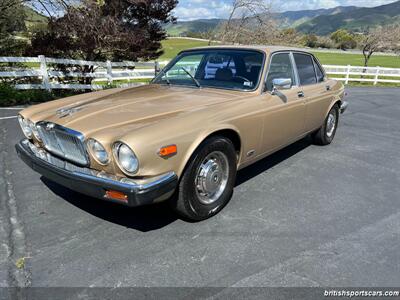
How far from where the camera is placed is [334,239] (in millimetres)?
3098

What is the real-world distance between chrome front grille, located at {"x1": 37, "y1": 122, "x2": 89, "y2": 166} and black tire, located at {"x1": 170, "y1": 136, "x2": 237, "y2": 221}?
2.89ft

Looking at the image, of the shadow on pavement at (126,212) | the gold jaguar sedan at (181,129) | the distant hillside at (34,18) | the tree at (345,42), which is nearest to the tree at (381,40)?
the distant hillside at (34,18)

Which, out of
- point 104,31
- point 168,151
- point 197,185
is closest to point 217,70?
point 197,185

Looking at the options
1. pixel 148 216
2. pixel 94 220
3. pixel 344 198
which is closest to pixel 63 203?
pixel 94 220

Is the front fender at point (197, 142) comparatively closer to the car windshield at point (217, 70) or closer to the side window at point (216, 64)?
the car windshield at point (217, 70)

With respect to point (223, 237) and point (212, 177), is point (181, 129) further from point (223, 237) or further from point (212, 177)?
point (223, 237)

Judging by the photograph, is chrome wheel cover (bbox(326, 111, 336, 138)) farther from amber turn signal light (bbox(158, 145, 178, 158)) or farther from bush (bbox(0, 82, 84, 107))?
bush (bbox(0, 82, 84, 107))

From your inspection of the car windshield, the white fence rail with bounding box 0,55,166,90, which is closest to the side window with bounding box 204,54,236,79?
the car windshield

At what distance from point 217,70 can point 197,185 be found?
167cm

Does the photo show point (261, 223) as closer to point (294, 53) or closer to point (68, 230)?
point (68, 230)

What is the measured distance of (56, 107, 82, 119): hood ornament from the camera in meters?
3.22

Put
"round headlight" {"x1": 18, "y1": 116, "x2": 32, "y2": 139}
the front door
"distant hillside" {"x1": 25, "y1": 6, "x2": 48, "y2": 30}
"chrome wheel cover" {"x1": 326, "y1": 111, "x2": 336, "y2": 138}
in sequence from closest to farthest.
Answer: "round headlight" {"x1": 18, "y1": 116, "x2": 32, "y2": 139}, the front door, "chrome wheel cover" {"x1": 326, "y1": 111, "x2": 336, "y2": 138}, "distant hillside" {"x1": 25, "y1": 6, "x2": 48, "y2": 30}

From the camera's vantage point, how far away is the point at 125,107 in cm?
338

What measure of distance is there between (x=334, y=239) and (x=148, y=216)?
5.95ft
